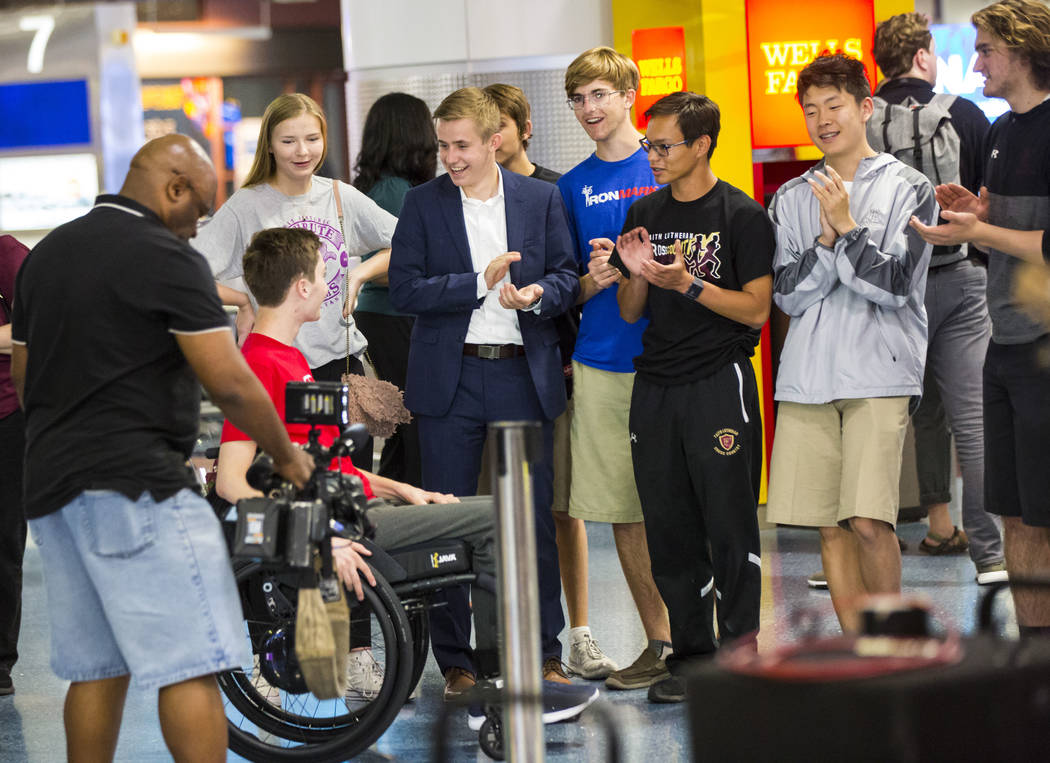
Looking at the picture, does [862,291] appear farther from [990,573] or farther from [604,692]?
[990,573]

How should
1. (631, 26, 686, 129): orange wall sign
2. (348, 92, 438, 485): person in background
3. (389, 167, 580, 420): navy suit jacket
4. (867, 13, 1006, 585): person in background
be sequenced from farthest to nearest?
(631, 26, 686, 129): orange wall sign, (867, 13, 1006, 585): person in background, (348, 92, 438, 485): person in background, (389, 167, 580, 420): navy suit jacket

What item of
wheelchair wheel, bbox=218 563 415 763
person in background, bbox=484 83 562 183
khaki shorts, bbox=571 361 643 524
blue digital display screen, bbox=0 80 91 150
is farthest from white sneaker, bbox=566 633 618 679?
blue digital display screen, bbox=0 80 91 150

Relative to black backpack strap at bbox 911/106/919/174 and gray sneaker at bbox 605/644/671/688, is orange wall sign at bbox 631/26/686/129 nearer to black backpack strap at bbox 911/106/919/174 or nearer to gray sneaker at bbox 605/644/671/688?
black backpack strap at bbox 911/106/919/174

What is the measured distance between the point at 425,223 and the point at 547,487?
899 millimetres

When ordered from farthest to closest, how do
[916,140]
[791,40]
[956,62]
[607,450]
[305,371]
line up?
[956,62] → [791,40] → [916,140] → [607,450] → [305,371]

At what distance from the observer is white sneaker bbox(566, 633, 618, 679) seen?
432cm

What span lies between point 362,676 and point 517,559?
66.3 inches

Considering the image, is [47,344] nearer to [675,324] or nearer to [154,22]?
[675,324]

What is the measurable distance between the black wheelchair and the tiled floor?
0.24 meters

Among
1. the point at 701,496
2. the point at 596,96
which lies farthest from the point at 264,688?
the point at 596,96

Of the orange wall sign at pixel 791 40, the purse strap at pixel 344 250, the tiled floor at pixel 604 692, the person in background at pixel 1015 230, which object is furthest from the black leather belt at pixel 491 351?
the orange wall sign at pixel 791 40

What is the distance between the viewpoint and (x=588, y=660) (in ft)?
14.3

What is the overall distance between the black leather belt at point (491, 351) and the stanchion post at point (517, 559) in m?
1.60

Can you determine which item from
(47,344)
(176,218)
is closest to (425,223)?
(176,218)
